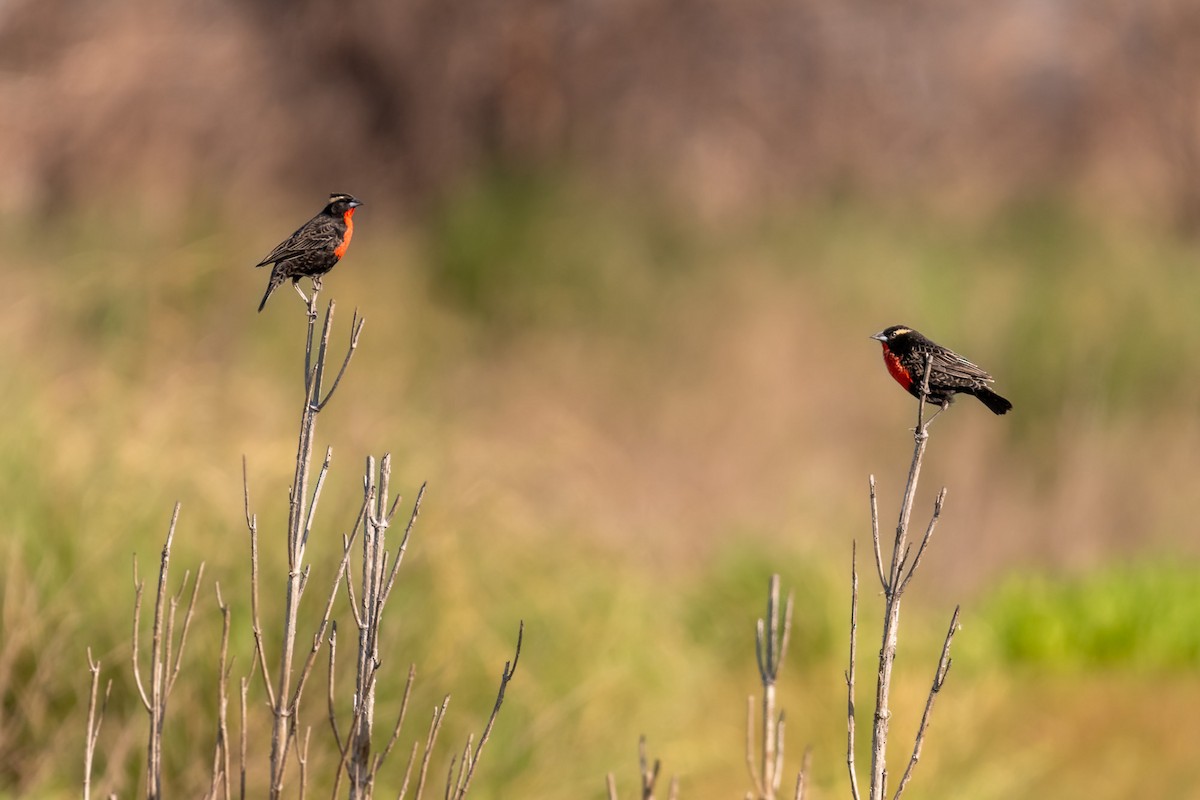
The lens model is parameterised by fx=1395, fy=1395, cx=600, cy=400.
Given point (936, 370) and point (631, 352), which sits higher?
point (631, 352)

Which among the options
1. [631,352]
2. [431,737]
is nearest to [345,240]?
[431,737]

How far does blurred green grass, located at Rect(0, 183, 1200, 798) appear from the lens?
3.98 metres

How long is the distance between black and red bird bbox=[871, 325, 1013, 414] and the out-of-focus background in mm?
2075

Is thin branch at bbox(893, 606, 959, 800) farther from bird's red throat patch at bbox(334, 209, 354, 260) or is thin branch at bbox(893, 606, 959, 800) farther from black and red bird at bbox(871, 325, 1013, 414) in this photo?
bird's red throat patch at bbox(334, 209, 354, 260)

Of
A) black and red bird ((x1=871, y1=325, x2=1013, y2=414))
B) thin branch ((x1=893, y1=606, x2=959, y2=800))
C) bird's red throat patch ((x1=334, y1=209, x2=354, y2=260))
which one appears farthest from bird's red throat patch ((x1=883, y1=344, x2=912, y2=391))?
bird's red throat patch ((x1=334, y1=209, x2=354, y2=260))

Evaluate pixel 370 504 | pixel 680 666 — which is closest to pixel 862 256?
pixel 680 666

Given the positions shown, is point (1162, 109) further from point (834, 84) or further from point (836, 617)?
point (836, 617)

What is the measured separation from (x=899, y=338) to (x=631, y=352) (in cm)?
789

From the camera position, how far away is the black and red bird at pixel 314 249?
155 centimetres

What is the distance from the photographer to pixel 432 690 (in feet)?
12.6

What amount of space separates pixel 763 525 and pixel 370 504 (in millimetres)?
5692

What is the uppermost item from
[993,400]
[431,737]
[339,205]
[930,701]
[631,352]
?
[631,352]

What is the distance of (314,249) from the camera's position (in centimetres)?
156

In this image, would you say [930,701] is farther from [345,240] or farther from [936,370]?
[345,240]
